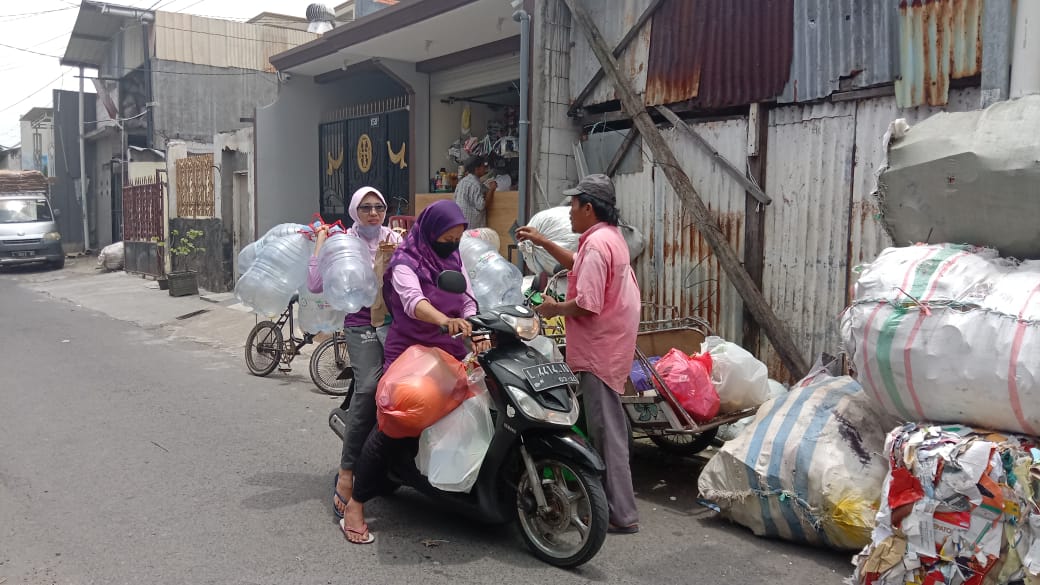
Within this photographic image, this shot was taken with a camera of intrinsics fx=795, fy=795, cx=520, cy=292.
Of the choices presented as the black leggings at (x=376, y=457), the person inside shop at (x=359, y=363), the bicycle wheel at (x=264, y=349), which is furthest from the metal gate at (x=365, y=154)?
the black leggings at (x=376, y=457)

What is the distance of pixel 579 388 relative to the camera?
4328 millimetres

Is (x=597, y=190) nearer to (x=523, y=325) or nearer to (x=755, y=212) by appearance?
(x=523, y=325)

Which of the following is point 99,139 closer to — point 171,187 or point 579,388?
point 171,187

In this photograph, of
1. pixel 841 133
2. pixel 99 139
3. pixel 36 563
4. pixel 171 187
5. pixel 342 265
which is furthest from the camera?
pixel 99 139

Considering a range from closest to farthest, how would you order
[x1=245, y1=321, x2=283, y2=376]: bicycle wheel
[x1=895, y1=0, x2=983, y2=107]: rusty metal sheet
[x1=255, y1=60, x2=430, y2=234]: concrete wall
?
[x1=895, y1=0, x2=983, y2=107]: rusty metal sheet, [x1=245, y1=321, x2=283, y2=376]: bicycle wheel, [x1=255, y1=60, x2=430, y2=234]: concrete wall

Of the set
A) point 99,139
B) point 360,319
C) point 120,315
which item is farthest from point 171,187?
point 360,319

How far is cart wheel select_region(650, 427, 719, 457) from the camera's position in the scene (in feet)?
17.6

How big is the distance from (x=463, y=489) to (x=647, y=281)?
4130 millimetres

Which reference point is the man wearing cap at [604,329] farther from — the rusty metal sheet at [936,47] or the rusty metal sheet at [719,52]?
the rusty metal sheet at [719,52]

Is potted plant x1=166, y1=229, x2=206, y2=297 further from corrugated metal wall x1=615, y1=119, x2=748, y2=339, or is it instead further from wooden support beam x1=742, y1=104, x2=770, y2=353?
wooden support beam x1=742, y1=104, x2=770, y2=353

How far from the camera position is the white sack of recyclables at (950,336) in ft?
10.2

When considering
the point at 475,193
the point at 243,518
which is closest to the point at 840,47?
the point at 475,193

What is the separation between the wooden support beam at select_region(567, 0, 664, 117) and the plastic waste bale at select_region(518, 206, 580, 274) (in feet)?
4.61

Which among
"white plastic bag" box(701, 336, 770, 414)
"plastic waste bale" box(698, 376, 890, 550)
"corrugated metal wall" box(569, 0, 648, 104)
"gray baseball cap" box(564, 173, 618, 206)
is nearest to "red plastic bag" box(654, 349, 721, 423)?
"white plastic bag" box(701, 336, 770, 414)
